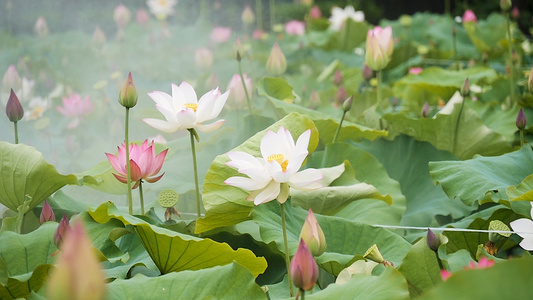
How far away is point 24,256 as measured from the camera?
88cm

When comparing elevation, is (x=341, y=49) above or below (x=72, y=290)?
below

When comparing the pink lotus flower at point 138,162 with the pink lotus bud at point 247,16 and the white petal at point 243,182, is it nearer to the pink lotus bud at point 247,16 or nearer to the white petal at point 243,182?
the white petal at point 243,182

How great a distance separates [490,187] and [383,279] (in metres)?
0.44

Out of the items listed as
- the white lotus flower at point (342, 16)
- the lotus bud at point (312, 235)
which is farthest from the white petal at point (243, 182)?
the white lotus flower at point (342, 16)

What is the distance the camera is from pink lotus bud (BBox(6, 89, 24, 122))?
42.4 inches

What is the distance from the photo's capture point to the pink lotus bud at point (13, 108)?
108 cm

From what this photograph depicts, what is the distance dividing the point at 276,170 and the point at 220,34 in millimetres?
1640

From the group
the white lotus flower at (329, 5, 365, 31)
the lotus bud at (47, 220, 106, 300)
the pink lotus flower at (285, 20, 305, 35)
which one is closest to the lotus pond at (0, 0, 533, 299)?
the lotus bud at (47, 220, 106, 300)

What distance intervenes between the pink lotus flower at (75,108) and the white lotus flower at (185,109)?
1.68 feet

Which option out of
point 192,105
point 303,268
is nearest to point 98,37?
point 192,105

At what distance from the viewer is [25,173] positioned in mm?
1002

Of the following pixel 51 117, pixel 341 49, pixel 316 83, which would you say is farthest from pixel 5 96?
pixel 341 49

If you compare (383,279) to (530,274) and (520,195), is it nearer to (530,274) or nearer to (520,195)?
(530,274)

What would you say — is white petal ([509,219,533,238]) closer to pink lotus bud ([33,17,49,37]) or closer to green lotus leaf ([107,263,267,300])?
green lotus leaf ([107,263,267,300])
